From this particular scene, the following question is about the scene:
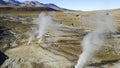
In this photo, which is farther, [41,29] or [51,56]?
[41,29]

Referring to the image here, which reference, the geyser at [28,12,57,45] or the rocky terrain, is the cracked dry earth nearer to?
the rocky terrain

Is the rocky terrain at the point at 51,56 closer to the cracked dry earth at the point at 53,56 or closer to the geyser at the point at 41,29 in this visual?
the cracked dry earth at the point at 53,56

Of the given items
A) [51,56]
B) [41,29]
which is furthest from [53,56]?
[41,29]

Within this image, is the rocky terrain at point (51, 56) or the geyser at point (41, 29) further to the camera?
the geyser at point (41, 29)

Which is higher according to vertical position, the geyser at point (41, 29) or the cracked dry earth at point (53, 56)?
the cracked dry earth at point (53, 56)

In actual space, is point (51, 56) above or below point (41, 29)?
above

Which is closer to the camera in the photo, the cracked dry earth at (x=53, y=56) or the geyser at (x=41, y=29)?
the cracked dry earth at (x=53, y=56)

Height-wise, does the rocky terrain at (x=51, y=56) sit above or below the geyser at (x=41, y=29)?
above

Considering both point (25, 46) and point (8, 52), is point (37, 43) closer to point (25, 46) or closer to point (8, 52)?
point (25, 46)

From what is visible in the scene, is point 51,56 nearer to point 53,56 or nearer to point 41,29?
point 53,56

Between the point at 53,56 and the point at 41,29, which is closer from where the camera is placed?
the point at 53,56

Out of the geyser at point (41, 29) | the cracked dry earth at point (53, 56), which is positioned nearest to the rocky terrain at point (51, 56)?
the cracked dry earth at point (53, 56)
